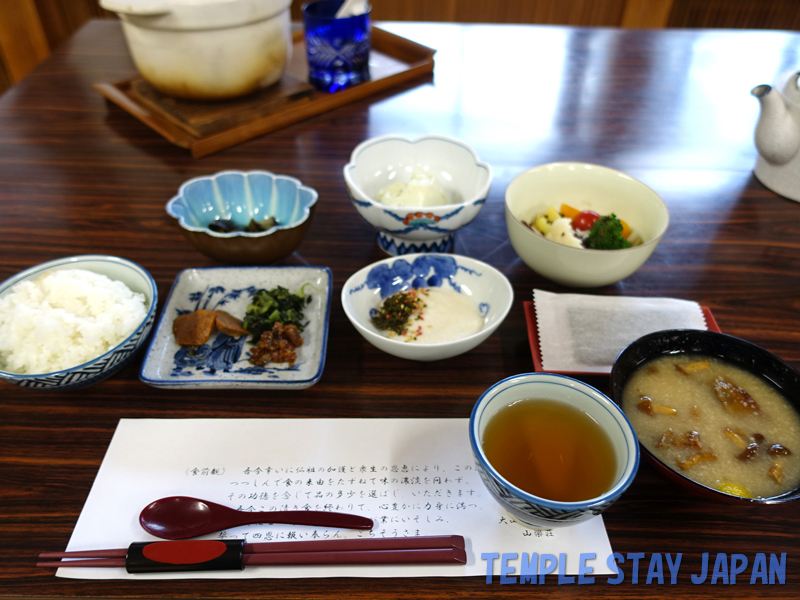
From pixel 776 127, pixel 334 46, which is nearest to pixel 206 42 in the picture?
pixel 334 46

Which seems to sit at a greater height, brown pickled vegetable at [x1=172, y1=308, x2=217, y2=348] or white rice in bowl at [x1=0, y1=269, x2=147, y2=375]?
white rice in bowl at [x1=0, y1=269, x2=147, y2=375]

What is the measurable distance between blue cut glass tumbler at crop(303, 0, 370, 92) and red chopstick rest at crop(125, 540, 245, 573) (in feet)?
5.83

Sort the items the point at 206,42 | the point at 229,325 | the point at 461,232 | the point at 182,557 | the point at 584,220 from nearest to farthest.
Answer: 1. the point at 182,557
2. the point at 229,325
3. the point at 584,220
4. the point at 461,232
5. the point at 206,42

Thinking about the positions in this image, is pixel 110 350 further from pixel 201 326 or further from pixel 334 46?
pixel 334 46

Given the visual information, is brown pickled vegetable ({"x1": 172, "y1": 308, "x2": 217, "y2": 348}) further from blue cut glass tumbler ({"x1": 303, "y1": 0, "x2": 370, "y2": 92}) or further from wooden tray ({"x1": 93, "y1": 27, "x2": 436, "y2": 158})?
blue cut glass tumbler ({"x1": 303, "y1": 0, "x2": 370, "y2": 92})

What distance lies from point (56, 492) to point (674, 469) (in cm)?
107

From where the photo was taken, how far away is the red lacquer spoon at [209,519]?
85cm

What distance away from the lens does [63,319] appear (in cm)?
106

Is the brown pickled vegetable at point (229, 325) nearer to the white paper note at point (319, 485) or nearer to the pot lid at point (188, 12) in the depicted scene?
the white paper note at point (319, 485)

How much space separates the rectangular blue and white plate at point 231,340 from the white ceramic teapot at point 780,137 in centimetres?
141

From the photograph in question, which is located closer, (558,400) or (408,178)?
(558,400)

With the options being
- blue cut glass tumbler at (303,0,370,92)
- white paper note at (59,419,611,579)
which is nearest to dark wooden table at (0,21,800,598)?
white paper note at (59,419,611,579)

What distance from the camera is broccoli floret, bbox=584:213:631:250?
4.06 ft

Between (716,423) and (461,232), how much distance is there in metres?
0.82
